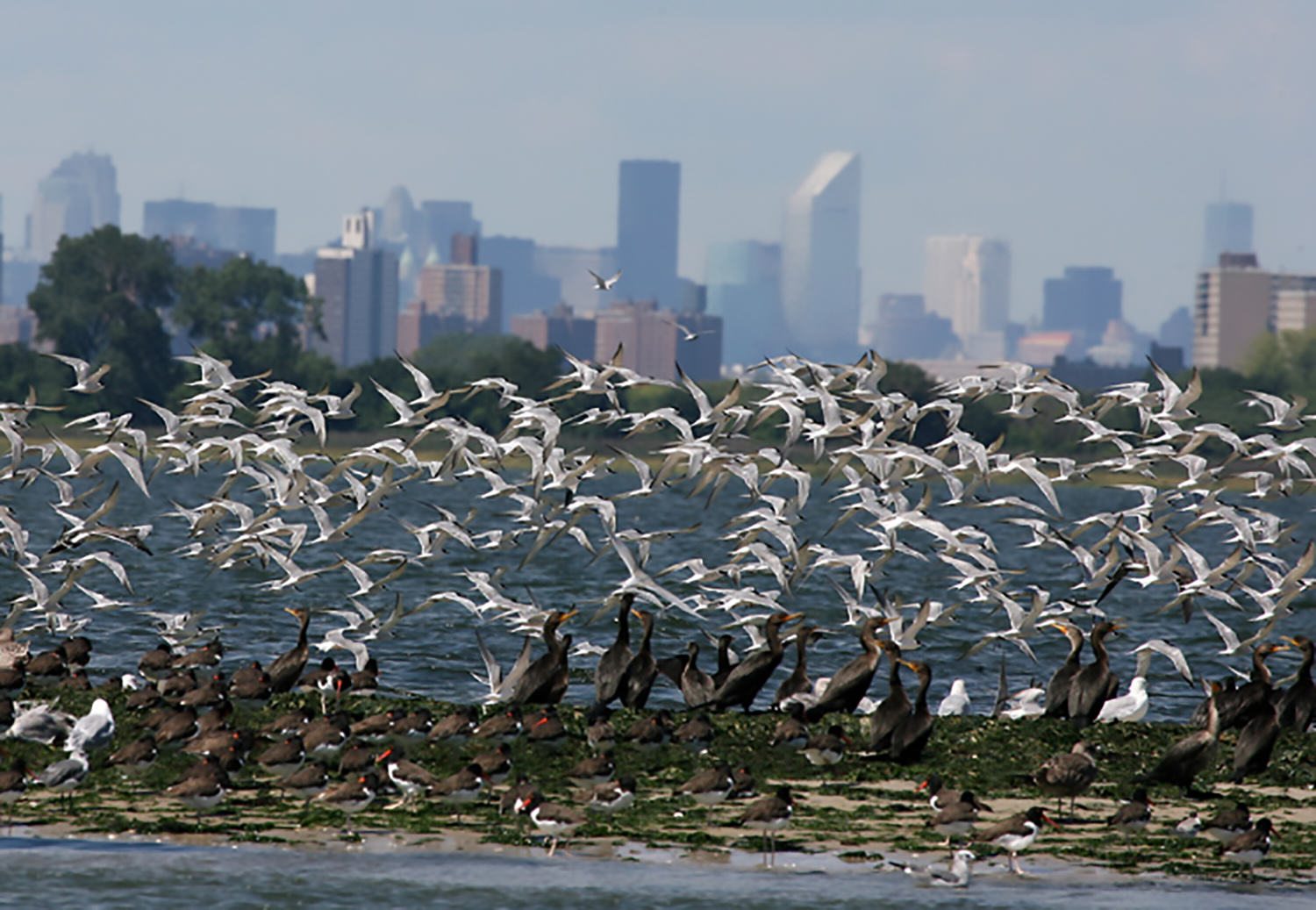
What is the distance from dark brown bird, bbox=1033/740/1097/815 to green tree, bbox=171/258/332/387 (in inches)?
5957

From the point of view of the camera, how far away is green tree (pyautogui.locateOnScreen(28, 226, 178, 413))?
164938mm

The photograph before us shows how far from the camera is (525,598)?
5178 centimetres

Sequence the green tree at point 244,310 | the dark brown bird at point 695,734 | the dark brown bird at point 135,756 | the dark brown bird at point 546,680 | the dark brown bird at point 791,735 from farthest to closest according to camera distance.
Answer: the green tree at point 244,310, the dark brown bird at point 546,680, the dark brown bird at point 791,735, the dark brown bird at point 695,734, the dark brown bird at point 135,756

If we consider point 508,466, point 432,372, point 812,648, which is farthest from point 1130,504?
point 812,648

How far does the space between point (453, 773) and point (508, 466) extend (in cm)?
8186

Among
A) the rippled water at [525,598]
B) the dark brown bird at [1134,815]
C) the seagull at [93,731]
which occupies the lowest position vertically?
the rippled water at [525,598]

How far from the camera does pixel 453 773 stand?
24.1 m

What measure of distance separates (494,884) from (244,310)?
163 m

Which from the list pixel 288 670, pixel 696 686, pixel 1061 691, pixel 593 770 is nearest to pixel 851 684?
pixel 696 686

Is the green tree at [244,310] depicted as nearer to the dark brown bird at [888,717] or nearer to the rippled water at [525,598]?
the rippled water at [525,598]

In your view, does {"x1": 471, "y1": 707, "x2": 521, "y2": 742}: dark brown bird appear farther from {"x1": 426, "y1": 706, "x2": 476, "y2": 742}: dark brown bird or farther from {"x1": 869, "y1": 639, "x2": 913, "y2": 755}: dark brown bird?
{"x1": 869, "y1": 639, "x2": 913, "y2": 755}: dark brown bird

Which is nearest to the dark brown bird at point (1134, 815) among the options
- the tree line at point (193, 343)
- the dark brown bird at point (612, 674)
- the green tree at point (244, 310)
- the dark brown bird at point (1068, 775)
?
the dark brown bird at point (1068, 775)

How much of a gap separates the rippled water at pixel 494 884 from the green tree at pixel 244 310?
152 meters

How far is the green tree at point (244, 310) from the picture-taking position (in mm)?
174125
